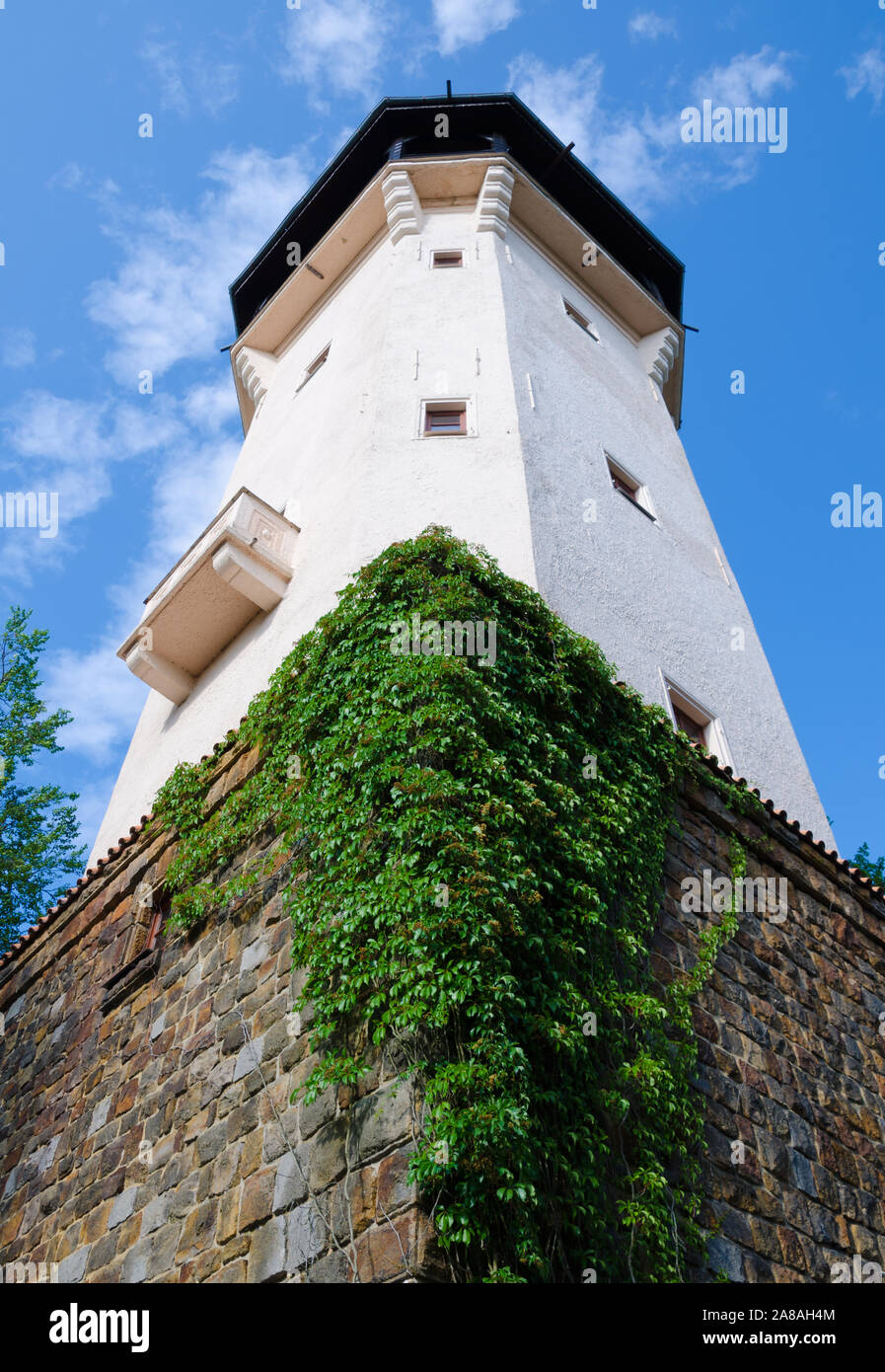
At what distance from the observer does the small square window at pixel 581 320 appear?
14735 mm

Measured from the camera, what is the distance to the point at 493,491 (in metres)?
9.84

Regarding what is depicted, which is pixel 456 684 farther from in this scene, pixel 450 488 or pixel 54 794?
pixel 54 794

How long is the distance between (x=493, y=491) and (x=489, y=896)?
16.7ft

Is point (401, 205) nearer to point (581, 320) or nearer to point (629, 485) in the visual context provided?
point (581, 320)

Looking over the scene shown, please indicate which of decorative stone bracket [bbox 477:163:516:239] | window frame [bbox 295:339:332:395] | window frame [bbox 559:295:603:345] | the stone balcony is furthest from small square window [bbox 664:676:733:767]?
decorative stone bracket [bbox 477:163:516:239]

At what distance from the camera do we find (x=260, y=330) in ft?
52.7

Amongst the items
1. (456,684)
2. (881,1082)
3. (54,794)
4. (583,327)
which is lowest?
(881,1082)

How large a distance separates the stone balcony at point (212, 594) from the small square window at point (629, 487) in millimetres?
3485

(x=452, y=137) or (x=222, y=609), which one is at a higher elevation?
(x=452, y=137)

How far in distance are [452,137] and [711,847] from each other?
39.5ft

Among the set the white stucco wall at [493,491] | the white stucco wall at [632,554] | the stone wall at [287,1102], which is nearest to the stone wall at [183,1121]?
the stone wall at [287,1102]

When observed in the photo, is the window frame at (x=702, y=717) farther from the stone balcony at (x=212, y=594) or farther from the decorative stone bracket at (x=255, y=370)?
the decorative stone bracket at (x=255, y=370)

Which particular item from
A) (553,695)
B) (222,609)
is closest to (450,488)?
(222,609)

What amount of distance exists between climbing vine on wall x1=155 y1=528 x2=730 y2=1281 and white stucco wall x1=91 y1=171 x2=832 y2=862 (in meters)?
1.46
